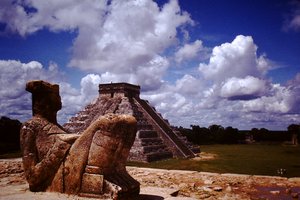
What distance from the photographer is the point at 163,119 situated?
3158 centimetres

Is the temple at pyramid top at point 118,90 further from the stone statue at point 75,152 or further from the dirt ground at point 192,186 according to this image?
the stone statue at point 75,152

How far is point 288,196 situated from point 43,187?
6441mm

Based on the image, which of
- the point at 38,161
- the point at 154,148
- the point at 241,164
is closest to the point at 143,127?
the point at 154,148

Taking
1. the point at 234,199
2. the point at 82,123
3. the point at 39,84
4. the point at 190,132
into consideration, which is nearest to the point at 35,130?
the point at 39,84

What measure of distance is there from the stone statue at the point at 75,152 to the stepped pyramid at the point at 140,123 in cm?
1484

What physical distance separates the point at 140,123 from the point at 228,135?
23504 millimetres

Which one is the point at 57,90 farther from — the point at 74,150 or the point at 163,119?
the point at 163,119

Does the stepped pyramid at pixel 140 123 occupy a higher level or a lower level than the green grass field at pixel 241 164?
higher

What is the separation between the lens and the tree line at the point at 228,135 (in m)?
42.7

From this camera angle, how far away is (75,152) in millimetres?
5926

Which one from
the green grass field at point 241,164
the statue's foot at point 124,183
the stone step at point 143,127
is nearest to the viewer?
the statue's foot at point 124,183

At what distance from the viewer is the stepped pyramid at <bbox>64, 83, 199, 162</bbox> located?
2248cm

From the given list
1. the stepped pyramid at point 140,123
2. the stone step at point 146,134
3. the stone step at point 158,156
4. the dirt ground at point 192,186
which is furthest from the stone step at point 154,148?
the dirt ground at point 192,186

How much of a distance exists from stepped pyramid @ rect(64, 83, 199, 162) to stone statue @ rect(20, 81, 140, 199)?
48.7 ft
